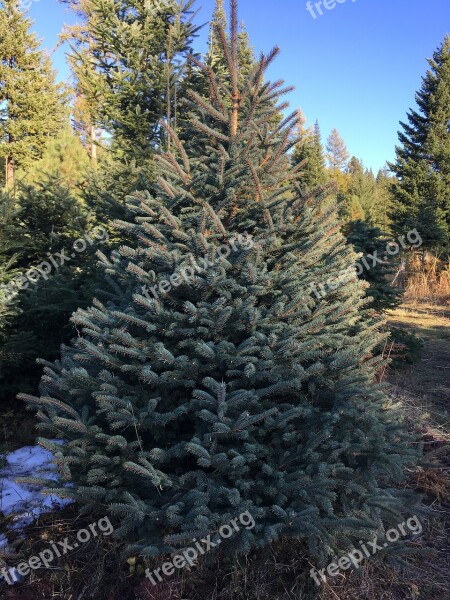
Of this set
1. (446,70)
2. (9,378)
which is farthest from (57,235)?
(446,70)

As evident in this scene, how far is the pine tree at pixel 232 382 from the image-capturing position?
7.48 feet

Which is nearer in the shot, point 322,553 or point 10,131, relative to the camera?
point 322,553

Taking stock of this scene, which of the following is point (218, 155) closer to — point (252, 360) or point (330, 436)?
point (252, 360)

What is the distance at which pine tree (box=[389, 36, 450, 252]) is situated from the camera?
16109 mm

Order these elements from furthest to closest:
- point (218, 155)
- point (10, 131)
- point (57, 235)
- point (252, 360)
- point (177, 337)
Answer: point (10, 131) → point (57, 235) → point (218, 155) → point (177, 337) → point (252, 360)

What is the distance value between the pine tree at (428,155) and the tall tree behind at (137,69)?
38.2ft

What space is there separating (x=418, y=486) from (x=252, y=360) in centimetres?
191

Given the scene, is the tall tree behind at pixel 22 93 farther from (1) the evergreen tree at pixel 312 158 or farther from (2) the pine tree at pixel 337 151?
(2) the pine tree at pixel 337 151

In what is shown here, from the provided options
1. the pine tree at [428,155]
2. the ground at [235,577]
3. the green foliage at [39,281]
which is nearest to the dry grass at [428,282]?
the pine tree at [428,155]

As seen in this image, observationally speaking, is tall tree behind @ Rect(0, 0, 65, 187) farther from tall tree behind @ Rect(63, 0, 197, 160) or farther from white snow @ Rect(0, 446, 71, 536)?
white snow @ Rect(0, 446, 71, 536)

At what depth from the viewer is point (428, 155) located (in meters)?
16.8

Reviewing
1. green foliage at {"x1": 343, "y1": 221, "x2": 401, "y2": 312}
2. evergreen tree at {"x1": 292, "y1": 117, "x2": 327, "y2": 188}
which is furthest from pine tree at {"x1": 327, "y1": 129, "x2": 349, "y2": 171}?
green foliage at {"x1": 343, "y1": 221, "x2": 401, "y2": 312}

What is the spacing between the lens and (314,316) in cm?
284

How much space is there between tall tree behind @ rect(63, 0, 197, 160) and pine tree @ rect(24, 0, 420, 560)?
353 cm
